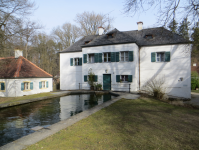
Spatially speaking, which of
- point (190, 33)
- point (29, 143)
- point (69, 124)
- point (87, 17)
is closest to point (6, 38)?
point (69, 124)

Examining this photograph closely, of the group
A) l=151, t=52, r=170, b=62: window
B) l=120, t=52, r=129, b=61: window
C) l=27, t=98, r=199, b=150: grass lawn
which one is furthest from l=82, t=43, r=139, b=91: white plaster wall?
l=27, t=98, r=199, b=150: grass lawn

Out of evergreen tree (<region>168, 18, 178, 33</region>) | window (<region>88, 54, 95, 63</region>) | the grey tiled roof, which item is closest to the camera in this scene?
evergreen tree (<region>168, 18, 178, 33</region>)

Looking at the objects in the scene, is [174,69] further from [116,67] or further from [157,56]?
[116,67]

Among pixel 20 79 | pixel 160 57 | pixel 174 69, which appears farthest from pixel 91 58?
pixel 174 69

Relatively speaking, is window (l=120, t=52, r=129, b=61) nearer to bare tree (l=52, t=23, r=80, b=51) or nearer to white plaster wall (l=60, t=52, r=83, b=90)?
white plaster wall (l=60, t=52, r=83, b=90)

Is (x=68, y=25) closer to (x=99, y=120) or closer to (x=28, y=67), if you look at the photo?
(x=28, y=67)

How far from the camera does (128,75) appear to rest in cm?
1677

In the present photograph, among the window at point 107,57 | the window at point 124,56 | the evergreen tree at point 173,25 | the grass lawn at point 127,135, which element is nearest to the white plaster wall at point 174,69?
the window at point 124,56

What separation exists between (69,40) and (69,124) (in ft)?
106

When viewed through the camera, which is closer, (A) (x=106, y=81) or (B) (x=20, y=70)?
(A) (x=106, y=81)

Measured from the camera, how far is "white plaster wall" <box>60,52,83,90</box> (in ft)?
68.0

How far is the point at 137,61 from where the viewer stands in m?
17.5

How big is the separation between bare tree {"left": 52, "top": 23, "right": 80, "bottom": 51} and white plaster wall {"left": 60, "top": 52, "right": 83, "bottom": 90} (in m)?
14.5

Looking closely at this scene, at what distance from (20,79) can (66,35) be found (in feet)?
65.6
